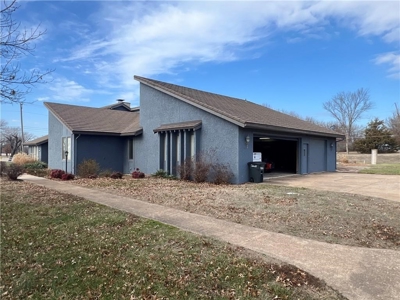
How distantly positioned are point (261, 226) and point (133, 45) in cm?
976

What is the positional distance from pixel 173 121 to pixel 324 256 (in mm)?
12184

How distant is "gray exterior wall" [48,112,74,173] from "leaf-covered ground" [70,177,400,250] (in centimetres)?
927

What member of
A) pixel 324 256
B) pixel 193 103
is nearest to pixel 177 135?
pixel 193 103

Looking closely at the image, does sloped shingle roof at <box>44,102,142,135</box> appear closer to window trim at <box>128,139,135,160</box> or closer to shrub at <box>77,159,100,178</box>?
window trim at <box>128,139,135,160</box>

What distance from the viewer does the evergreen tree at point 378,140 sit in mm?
40688

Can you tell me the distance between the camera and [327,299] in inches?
124

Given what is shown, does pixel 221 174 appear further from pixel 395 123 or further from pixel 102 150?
pixel 395 123

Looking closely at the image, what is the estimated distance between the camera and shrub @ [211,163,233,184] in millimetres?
12752

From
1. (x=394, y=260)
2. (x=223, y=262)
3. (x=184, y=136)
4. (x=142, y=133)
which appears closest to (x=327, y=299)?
(x=223, y=262)

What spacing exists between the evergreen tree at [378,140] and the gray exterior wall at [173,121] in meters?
36.6

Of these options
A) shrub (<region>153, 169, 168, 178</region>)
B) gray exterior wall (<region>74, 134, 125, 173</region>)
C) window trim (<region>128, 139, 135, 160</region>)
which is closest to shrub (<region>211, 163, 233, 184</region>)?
shrub (<region>153, 169, 168, 178</region>)

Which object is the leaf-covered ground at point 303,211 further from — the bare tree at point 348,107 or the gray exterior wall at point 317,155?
the bare tree at point 348,107

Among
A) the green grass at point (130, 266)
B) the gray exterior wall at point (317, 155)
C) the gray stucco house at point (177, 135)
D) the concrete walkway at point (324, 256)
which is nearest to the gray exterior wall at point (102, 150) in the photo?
the gray stucco house at point (177, 135)

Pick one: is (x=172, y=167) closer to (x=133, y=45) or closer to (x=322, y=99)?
(x=133, y=45)
